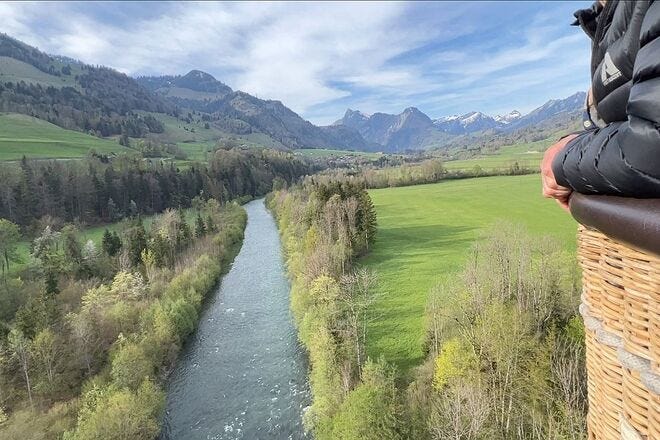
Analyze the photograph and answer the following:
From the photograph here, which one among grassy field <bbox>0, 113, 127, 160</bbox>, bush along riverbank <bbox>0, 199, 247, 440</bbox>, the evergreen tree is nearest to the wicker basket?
bush along riverbank <bbox>0, 199, 247, 440</bbox>

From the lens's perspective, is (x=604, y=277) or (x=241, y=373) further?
(x=241, y=373)

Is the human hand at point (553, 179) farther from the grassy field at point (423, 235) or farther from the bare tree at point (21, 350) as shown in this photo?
the bare tree at point (21, 350)

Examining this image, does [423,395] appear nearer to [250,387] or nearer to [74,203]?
[250,387]

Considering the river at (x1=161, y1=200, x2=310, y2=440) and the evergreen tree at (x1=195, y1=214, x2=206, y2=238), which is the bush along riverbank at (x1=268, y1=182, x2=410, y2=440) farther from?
the evergreen tree at (x1=195, y1=214, x2=206, y2=238)


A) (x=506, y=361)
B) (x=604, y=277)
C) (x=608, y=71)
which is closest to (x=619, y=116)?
(x=608, y=71)

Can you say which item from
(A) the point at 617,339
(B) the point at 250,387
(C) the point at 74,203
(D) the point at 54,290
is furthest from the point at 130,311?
(C) the point at 74,203

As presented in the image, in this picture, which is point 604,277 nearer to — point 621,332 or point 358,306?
point 621,332
